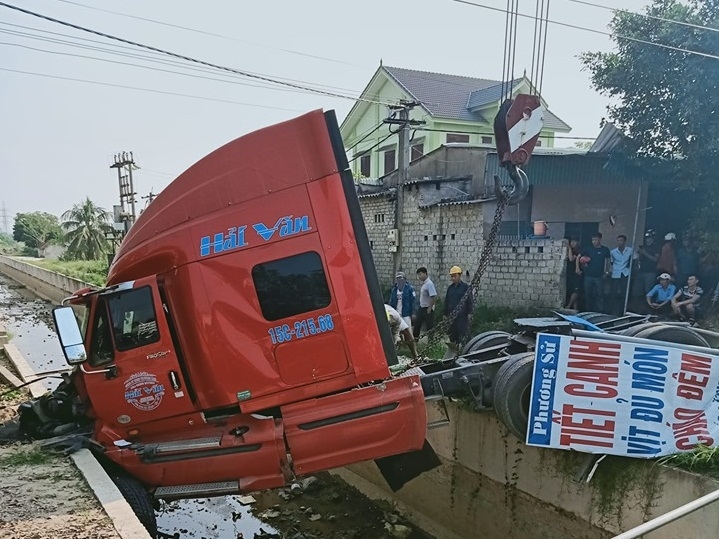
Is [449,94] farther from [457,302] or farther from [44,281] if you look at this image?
[44,281]

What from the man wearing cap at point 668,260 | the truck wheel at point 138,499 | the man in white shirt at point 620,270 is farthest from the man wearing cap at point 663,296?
the truck wheel at point 138,499

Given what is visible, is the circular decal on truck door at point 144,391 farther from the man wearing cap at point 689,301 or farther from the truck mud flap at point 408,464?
the man wearing cap at point 689,301

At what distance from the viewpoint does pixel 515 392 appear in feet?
16.1

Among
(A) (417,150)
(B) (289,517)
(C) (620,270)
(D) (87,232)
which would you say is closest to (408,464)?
(B) (289,517)

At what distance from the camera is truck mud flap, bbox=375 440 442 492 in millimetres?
4824

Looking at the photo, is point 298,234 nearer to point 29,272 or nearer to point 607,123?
point 607,123

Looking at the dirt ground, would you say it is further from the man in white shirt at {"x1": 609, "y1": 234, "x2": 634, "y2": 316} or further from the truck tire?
the man in white shirt at {"x1": 609, "y1": 234, "x2": 634, "y2": 316}

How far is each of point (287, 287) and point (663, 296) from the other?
6.87 m

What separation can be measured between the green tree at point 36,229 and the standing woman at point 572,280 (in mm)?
56123

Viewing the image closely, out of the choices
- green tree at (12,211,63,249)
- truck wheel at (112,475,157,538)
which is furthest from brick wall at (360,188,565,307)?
green tree at (12,211,63,249)

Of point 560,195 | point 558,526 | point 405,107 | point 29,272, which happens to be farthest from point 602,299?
point 29,272

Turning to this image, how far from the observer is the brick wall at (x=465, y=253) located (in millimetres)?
10039

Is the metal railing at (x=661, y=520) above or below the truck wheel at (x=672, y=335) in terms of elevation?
below

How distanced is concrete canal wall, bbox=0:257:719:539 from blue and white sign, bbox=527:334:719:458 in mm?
270
